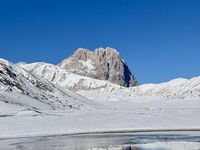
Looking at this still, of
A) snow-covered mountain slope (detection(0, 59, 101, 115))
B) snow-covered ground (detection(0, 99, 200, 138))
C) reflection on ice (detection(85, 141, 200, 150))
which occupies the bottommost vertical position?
reflection on ice (detection(85, 141, 200, 150))

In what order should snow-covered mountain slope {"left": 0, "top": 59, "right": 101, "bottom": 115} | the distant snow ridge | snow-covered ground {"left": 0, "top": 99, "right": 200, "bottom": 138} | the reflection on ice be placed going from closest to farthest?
the reflection on ice
snow-covered ground {"left": 0, "top": 99, "right": 200, "bottom": 138}
snow-covered mountain slope {"left": 0, "top": 59, "right": 101, "bottom": 115}
the distant snow ridge

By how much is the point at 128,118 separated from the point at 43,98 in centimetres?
4319

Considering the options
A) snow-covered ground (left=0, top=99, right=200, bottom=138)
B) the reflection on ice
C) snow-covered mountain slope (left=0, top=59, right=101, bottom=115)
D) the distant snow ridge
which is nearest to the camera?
the reflection on ice

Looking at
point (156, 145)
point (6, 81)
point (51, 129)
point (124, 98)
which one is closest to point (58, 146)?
point (156, 145)

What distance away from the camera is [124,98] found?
196875mm

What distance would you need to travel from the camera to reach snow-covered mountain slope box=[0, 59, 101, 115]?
193 ft

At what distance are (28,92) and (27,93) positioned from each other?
1.33m

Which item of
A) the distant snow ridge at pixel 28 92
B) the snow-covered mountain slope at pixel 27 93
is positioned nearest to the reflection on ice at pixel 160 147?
the snow-covered mountain slope at pixel 27 93

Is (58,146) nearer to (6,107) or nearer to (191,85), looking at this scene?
(6,107)

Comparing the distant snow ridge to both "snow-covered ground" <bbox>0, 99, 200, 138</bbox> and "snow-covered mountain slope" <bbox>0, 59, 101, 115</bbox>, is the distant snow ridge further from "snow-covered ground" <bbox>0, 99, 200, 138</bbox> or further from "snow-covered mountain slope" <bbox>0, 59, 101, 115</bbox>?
"snow-covered ground" <bbox>0, 99, 200, 138</bbox>

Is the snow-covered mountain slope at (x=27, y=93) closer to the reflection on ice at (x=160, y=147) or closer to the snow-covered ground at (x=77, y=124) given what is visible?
the snow-covered ground at (x=77, y=124)

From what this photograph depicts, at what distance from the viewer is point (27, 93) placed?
7275cm

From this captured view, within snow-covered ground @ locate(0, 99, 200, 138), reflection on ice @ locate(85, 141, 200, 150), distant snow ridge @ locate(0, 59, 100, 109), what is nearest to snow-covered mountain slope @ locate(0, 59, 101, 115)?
distant snow ridge @ locate(0, 59, 100, 109)

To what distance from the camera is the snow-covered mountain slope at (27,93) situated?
58.7 metres
